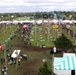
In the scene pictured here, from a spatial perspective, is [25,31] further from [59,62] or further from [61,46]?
[59,62]

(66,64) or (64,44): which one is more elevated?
(66,64)

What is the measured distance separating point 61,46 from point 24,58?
6.49 meters

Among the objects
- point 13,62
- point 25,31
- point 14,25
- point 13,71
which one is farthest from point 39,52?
point 14,25

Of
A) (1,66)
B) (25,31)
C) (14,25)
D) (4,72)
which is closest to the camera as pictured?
(4,72)

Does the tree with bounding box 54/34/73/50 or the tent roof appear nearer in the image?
the tent roof

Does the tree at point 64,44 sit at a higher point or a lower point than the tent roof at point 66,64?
lower

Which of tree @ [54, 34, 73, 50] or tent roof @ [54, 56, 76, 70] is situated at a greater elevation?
tent roof @ [54, 56, 76, 70]

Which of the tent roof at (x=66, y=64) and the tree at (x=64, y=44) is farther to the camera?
the tree at (x=64, y=44)

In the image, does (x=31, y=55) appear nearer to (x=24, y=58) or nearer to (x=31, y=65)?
(x=24, y=58)

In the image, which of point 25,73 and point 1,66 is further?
point 1,66

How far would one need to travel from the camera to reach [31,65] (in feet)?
110

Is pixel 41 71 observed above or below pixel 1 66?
above

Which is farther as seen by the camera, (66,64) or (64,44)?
(64,44)

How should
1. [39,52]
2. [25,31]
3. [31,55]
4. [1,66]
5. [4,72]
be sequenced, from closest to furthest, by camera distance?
[4,72]
[1,66]
[31,55]
[39,52]
[25,31]
